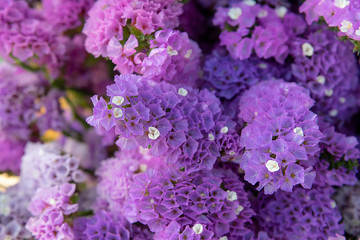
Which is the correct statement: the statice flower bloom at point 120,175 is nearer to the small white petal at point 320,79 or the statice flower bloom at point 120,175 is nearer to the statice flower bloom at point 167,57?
the statice flower bloom at point 167,57

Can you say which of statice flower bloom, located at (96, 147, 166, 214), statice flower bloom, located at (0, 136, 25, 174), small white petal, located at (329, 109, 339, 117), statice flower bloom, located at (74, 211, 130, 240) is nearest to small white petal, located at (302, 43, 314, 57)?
small white petal, located at (329, 109, 339, 117)

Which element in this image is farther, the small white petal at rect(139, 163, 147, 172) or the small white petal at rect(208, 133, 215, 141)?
the small white petal at rect(139, 163, 147, 172)

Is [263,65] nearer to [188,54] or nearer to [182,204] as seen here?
[188,54]

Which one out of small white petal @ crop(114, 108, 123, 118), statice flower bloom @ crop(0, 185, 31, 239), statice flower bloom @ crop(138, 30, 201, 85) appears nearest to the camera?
small white petal @ crop(114, 108, 123, 118)

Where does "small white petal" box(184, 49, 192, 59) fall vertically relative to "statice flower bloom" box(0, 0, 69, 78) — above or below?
above

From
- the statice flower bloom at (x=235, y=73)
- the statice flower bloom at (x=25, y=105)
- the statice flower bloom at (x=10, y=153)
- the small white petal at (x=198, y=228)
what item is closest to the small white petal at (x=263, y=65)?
the statice flower bloom at (x=235, y=73)

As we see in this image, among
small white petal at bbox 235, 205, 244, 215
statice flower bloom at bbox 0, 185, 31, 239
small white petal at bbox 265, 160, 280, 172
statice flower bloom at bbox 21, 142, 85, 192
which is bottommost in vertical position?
statice flower bloom at bbox 0, 185, 31, 239

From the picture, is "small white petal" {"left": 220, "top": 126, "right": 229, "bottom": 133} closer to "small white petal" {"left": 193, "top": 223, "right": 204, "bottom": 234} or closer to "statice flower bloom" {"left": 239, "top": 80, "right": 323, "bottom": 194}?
"statice flower bloom" {"left": 239, "top": 80, "right": 323, "bottom": 194}

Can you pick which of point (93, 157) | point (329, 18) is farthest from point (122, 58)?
point (93, 157)

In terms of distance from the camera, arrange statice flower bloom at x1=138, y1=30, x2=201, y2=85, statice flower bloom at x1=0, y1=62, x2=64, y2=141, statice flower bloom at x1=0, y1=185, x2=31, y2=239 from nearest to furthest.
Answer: statice flower bloom at x1=138, y1=30, x2=201, y2=85 < statice flower bloom at x1=0, y1=185, x2=31, y2=239 < statice flower bloom at x1=0, y1=62, x2=64, y2=141
